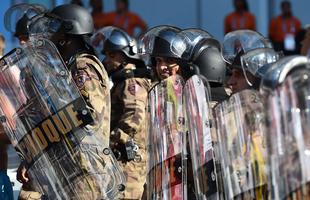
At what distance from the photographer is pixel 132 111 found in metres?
8.37

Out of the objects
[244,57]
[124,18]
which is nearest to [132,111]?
[244,57]

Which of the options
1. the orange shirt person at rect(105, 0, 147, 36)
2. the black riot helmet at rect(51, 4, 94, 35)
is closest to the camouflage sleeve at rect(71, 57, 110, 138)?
the black riot helmet at rect(51, 4, 94, 35)

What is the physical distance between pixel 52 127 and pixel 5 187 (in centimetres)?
126

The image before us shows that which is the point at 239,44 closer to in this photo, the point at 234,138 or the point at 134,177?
the point at 134,177

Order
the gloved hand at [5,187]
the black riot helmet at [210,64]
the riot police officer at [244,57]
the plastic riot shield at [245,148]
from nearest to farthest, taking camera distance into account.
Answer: the plastic riot shield at [245,148]
the riot police officer at [244,57]
the black riot helmet at [210,64]
the gloved hand at [5,187]

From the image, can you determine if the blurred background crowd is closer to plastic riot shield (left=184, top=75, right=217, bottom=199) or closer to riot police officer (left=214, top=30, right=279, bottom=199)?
plastic riot shield (left=184, top=75, right=217, bottom=199)

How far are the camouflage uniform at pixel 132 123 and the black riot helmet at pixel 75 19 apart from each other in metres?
0.78

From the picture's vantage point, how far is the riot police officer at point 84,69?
6578mm

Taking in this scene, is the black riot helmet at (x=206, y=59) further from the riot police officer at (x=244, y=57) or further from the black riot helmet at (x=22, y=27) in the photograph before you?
the black riot helmet at (x=22, y=27)

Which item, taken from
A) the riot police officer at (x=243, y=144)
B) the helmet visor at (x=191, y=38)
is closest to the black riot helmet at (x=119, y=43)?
the helmet visor at (x=191, y=38)

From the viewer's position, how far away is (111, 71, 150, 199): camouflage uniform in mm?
8344

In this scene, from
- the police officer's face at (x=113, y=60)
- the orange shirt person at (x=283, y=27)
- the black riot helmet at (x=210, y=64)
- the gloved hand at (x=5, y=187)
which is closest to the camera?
the black riot helmet at (x=210, y=64)

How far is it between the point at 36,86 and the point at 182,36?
135cm

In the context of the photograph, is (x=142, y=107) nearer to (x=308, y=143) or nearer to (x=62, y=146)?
(x=62, y=146)
